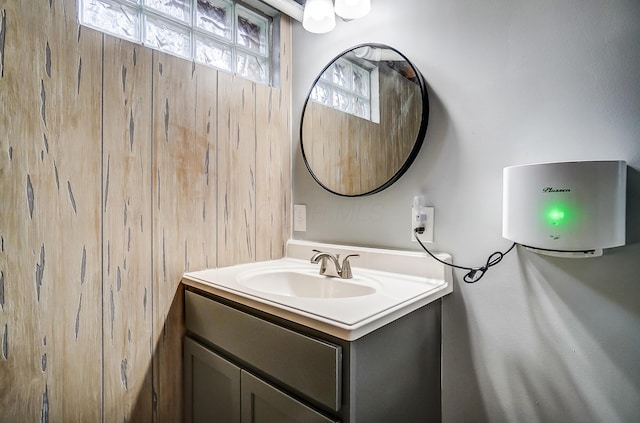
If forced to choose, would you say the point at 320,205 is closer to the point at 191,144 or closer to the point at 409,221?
the point at 409,221

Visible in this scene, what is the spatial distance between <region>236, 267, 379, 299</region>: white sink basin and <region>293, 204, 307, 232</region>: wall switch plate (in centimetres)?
28

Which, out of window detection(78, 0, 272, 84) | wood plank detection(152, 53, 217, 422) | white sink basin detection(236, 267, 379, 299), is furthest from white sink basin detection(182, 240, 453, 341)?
window detection(78, 0, 272, 84)

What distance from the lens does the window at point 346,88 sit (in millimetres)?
1339

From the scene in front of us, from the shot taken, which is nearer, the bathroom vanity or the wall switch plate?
the bathroom vanity

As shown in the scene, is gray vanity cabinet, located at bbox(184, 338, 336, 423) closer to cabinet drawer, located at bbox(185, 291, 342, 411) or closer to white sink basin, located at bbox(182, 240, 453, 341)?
cabinet drawer, located at bbox(185, 291, 342, 411)

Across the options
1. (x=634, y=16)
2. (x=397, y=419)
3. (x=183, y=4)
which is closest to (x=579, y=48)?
(x=634, y=16)

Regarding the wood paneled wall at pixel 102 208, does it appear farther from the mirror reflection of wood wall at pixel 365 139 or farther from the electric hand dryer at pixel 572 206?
the electric hand dryer at pixel 572 206

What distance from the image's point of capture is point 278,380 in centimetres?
90

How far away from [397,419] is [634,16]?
4.08 feet

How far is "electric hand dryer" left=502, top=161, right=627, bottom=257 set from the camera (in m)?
0.79

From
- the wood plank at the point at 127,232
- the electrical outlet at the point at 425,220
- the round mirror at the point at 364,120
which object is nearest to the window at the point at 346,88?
the round mirror at the point at 364,120

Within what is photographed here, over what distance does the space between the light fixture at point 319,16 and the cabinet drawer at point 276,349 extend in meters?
1.20

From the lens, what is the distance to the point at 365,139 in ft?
4.42

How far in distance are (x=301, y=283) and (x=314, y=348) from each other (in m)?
0.54
